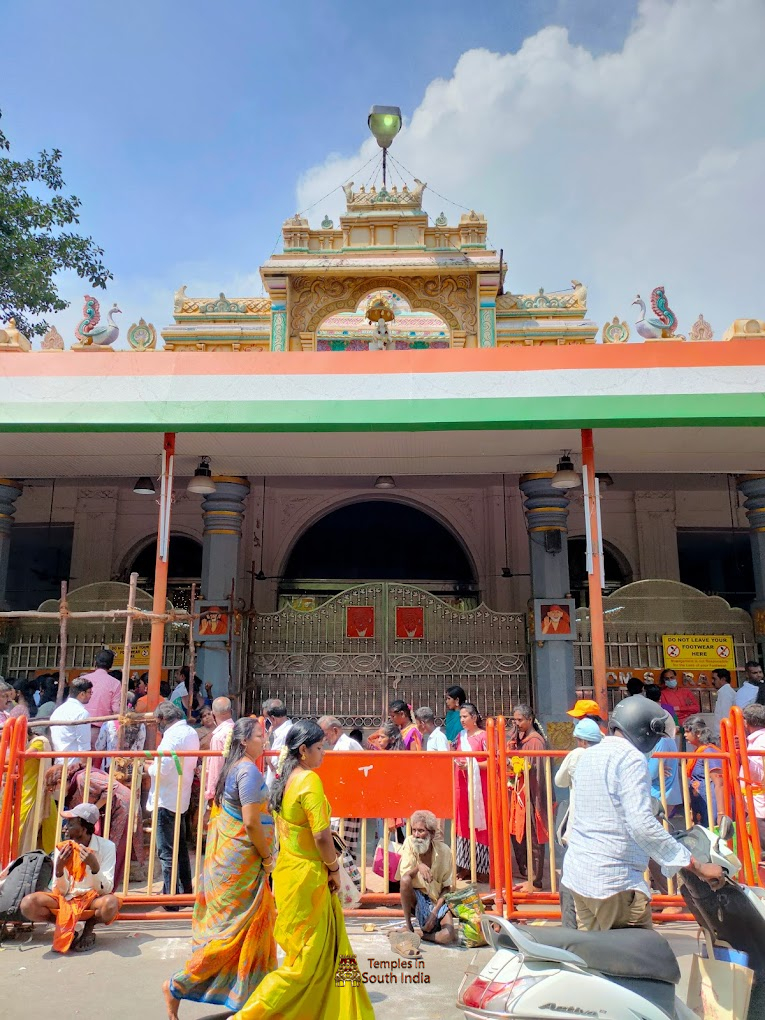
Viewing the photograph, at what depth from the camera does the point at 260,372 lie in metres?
8.06

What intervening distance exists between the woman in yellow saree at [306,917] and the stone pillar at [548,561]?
260 inches

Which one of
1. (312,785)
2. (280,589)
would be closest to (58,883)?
(312,785)

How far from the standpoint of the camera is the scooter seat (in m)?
2.63

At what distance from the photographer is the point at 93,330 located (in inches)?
390

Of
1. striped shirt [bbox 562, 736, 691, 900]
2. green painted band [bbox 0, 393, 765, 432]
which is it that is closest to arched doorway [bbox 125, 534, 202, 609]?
green painted band [bbox 0, 393, 765, 432]

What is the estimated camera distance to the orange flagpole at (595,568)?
7148 mm

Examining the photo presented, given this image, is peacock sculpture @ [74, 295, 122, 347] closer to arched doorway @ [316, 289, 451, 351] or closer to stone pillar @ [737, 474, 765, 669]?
arched doorway @ [316, 289, 451, 351]

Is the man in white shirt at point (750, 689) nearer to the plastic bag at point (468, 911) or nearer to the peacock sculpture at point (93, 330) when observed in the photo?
the plastic bag at point (468, 911)

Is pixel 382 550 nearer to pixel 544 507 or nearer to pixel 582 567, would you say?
pixel 582 567

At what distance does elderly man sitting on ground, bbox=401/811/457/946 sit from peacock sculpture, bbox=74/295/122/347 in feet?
25.2

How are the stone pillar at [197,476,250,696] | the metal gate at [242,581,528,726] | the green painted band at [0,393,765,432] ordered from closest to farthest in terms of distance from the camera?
1. the green painted band at [0,393,765,432]
2. the stone pillar at [197,476,250,696]
3. the metal gate at [242,581,528,726]

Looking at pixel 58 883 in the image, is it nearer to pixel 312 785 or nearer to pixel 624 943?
pixel 312 785

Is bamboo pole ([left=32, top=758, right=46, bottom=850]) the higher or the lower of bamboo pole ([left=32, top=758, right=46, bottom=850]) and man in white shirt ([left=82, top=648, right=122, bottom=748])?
the lower

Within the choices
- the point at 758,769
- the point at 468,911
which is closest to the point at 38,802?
the point at 468,911
